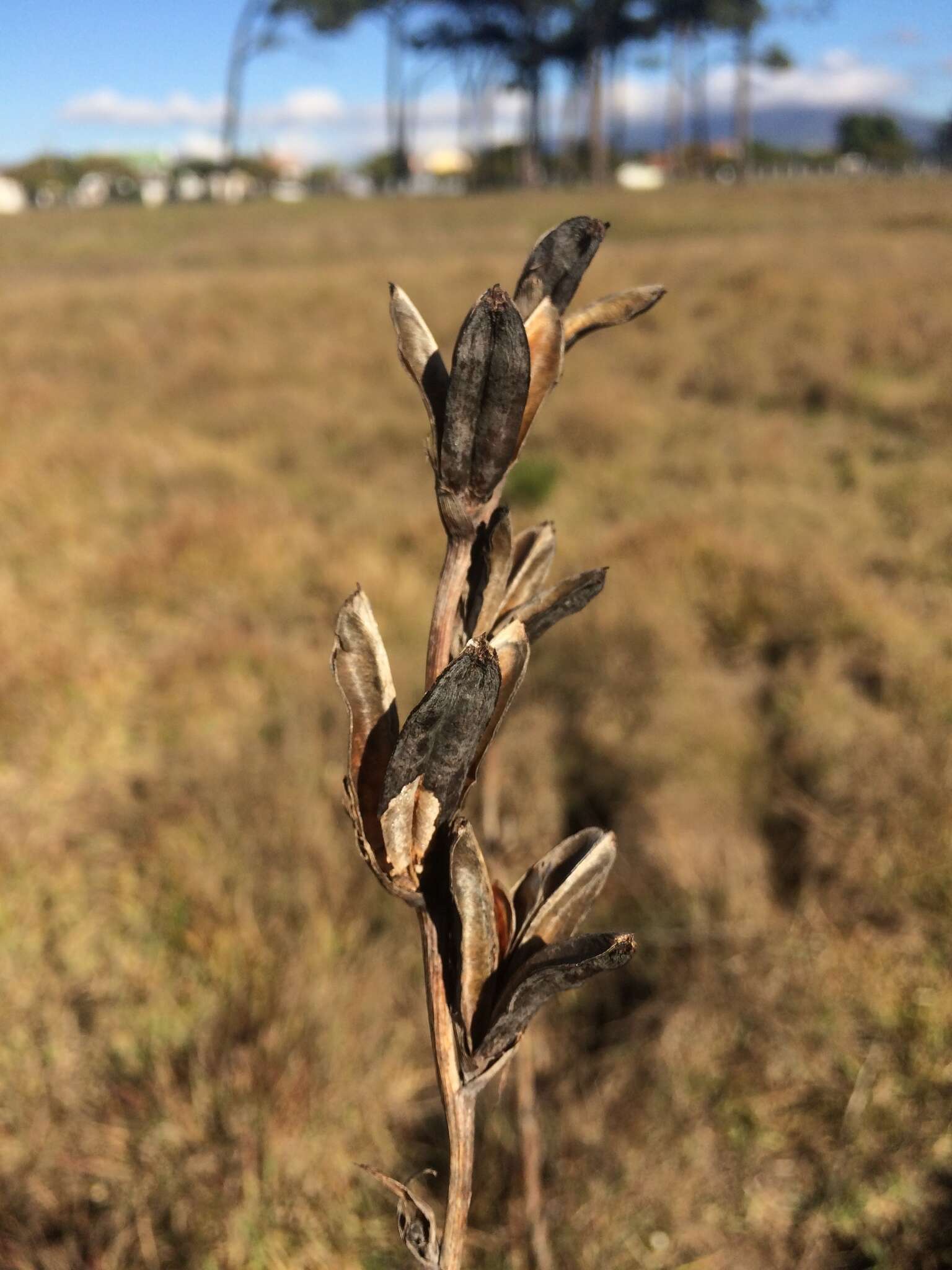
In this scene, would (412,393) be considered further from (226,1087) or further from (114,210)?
(114,210)

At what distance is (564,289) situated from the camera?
471 mm

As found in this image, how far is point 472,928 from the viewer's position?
1.43 feet

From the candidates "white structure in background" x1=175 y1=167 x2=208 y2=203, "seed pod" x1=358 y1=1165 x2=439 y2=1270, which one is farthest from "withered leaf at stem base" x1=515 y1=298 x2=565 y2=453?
"white structure in background" x1=175 y1=167 x2=208 y2=203

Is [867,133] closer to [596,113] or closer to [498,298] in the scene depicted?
[596,113]

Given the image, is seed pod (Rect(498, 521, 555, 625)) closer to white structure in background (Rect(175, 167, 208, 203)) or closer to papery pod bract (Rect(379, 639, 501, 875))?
papery pod bract (Rect(379, 639, 501, 875))

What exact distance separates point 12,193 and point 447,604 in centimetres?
6738

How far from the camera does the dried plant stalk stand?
405 millimetres

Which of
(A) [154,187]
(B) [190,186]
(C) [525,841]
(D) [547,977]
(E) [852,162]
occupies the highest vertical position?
(A) [154,187]

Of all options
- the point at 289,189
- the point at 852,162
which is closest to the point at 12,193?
the point at 289,189

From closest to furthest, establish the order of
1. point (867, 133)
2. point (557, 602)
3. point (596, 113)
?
point (557, 602)
point (596, 113)
point (867, 133)

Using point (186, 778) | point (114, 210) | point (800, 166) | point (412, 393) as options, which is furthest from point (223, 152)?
point (186, 778)

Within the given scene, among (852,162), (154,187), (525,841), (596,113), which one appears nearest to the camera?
(525,841)

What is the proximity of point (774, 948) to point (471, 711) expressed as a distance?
2.51 meters

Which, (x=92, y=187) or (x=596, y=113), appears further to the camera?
(x=92, y=187)
